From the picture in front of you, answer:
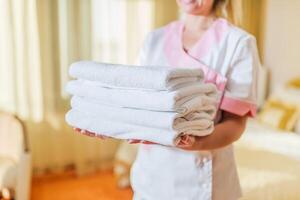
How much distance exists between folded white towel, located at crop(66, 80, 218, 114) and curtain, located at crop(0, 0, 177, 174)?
1.98 m

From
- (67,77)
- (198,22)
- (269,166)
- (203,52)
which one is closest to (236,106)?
(203,52)

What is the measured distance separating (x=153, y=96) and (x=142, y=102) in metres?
0.03

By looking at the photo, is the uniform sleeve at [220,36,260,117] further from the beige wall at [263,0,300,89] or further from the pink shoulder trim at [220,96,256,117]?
the beige wall at [263,0,300,89]

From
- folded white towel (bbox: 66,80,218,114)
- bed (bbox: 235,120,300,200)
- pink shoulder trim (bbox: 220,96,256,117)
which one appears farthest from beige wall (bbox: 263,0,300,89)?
folded white towel (bbox: 66,80,218,114)

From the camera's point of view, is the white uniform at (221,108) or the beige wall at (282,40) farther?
the beige wall at (282,40)

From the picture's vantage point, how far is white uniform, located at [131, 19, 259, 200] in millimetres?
939

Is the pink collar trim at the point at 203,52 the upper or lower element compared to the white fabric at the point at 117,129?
upper

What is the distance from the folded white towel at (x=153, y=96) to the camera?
740 mm

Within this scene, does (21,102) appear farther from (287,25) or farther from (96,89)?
(96,89)

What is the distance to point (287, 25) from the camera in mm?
2477

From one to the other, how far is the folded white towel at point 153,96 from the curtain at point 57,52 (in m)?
1.98

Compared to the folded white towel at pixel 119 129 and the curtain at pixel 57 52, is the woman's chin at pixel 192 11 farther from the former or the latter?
the curtain at pixel 57 52

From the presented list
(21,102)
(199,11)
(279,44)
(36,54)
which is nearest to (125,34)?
(36,54)

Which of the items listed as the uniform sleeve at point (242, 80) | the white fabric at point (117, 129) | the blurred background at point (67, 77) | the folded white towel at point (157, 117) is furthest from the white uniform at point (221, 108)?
the blurred background at point (67, 77)
